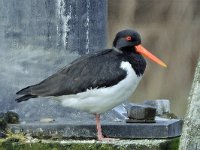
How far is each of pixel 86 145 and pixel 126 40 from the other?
1.53 meters

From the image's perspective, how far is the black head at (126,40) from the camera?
51.3 feet

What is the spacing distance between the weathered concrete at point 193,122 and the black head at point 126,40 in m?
3.79

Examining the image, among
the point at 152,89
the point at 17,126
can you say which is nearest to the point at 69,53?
the point at 17,126

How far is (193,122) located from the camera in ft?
38.8

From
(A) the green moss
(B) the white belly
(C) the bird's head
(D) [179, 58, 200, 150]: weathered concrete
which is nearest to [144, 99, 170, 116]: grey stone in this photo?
(C) the bird's head

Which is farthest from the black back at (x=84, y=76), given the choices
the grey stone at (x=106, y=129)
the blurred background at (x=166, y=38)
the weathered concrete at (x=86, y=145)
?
the blurred background at (x=166, y=38)

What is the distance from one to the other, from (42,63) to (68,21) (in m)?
0.55

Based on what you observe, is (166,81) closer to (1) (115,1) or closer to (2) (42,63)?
(1) (115,1)

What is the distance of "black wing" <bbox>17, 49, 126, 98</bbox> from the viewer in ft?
50.0

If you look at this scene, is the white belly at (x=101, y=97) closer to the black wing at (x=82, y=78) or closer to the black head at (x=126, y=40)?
the black wing at (x=82, y=78)

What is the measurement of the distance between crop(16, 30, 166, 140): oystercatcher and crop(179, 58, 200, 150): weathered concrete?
11.0 ft

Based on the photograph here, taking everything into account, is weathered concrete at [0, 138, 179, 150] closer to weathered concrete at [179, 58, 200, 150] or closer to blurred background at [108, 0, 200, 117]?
weathered concrete at [179, 58, 200, 150]

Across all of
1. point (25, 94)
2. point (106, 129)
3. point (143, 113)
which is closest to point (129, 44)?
point (143, 113)

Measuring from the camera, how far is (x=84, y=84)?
50.0ft
